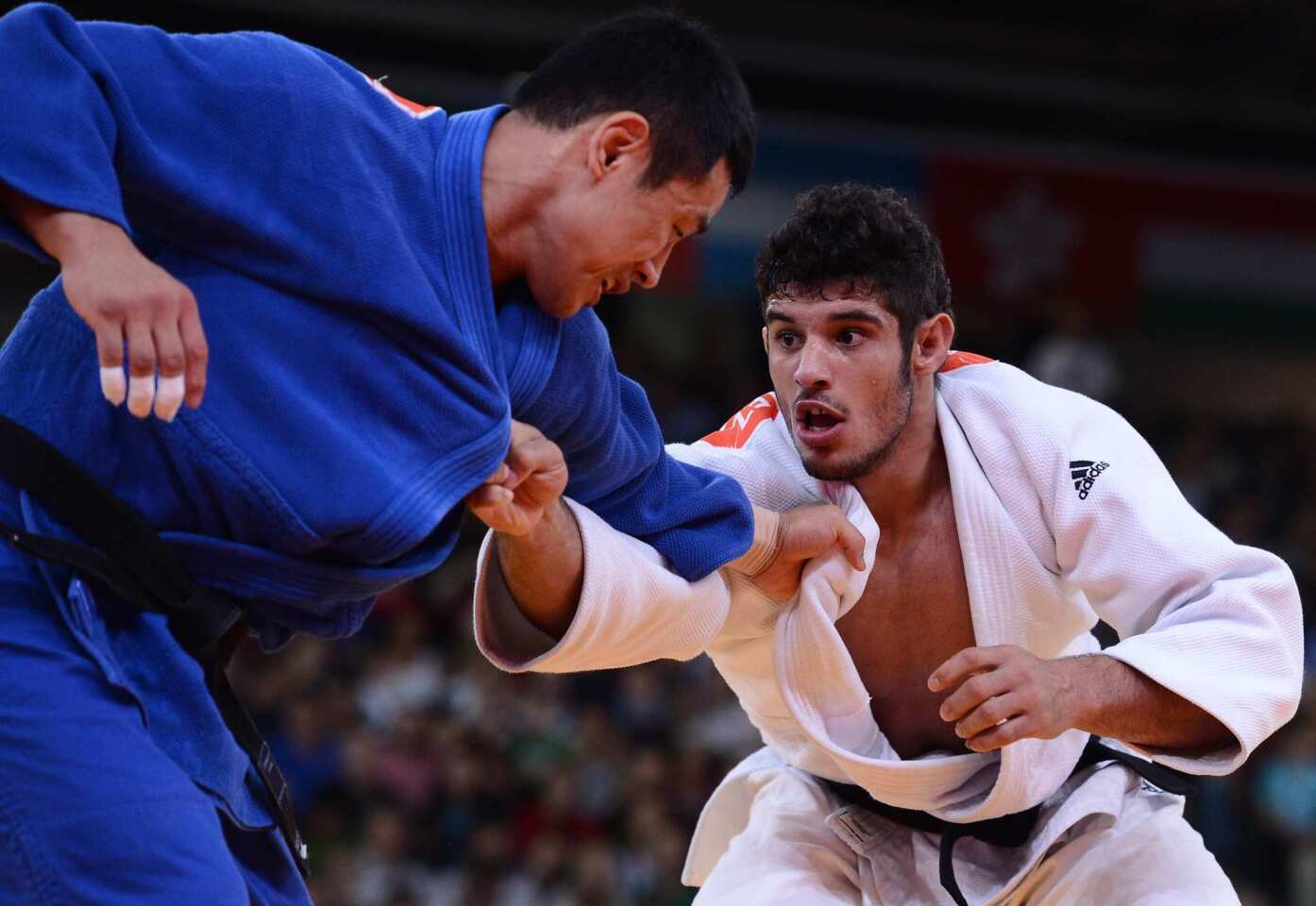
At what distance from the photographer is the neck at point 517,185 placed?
2.06 meters

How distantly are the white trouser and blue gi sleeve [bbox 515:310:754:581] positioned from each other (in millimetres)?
600

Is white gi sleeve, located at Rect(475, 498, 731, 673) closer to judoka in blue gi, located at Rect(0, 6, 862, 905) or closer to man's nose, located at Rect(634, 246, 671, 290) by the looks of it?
judoka in blue gi, located at Rect(0, 6, 862, 905)

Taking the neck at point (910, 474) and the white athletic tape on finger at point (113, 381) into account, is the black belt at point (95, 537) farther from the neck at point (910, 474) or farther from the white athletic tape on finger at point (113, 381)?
the neck at point (910, 474)

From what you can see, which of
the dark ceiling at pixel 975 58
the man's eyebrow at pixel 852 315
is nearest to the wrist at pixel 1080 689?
the man's eyebrow at pixel 852 315

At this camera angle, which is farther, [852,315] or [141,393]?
[852,315]

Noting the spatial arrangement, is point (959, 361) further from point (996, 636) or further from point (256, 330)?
point (256, 330)

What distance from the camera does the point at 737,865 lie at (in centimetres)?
280

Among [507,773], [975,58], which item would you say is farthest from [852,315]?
[975,58]

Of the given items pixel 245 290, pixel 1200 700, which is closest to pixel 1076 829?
pixel 1200 700

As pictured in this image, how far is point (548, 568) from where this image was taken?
238 cm

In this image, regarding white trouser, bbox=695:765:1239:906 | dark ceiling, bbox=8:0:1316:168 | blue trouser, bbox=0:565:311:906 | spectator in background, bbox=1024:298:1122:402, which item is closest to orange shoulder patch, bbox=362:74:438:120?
blue trouser, bbox=0:565:311:906

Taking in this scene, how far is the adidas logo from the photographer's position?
262 centimetres

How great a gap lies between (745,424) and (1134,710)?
2.87ft

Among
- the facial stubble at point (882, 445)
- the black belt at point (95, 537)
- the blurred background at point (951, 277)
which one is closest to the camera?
the black belt at point (95, 537)
